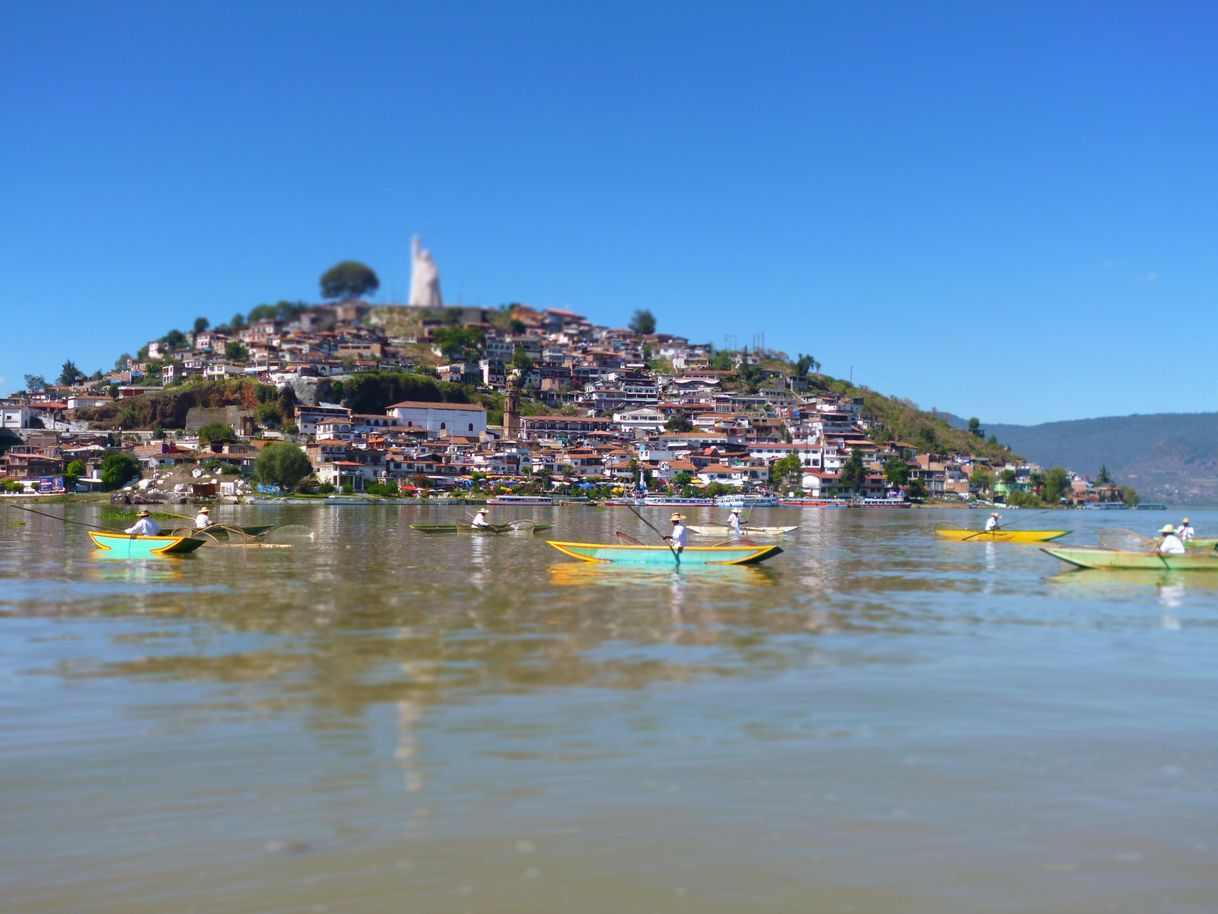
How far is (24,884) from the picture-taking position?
19.9ft

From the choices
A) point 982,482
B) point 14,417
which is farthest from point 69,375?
point 982,482

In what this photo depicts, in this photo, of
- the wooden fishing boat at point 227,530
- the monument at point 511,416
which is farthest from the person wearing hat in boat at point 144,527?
the monument at point 511,416

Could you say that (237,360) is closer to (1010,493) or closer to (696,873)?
(1010,493)

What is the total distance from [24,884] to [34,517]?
2395 inches

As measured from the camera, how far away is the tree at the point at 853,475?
4995 inches

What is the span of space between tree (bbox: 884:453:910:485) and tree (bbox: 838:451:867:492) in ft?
12.8

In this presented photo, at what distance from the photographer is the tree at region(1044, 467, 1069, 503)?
14425 cm

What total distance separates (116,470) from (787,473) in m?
71.3

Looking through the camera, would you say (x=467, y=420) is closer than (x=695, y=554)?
No

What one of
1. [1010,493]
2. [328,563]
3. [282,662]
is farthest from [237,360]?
[282,662]

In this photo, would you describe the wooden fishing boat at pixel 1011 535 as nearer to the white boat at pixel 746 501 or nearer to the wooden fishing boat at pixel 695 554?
the wooden fishing boat at pixel 695 554

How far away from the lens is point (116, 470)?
9975cm

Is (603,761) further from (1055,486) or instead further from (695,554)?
(1055,486)

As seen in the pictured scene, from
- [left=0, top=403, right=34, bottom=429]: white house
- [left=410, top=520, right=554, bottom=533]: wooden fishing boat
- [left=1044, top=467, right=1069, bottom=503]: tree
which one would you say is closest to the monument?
[left=0, top=403, right=34, bottom=429]: white house
